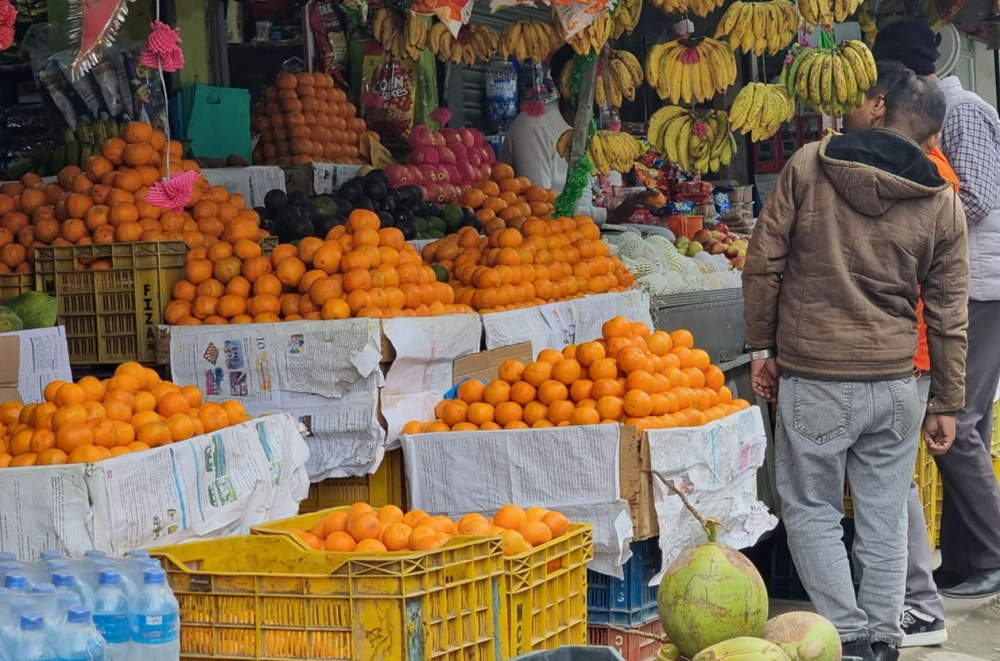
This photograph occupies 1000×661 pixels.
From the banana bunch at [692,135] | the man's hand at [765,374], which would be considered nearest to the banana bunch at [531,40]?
the banana bunch at [692,135]

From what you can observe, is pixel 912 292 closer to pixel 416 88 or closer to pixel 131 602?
pixel 131 602

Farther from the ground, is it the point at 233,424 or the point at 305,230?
the point at 305,230

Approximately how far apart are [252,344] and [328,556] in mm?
2193

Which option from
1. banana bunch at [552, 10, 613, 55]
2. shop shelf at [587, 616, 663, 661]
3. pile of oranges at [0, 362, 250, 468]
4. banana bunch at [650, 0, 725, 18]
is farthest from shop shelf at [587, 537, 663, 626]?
banana bunch at [650, 0, 725, 18]

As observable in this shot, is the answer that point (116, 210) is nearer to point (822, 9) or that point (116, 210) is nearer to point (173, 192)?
point (173, 192)

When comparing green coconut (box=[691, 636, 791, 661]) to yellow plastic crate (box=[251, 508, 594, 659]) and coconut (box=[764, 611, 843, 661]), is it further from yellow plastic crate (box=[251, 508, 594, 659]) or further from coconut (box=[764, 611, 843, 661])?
yellow plastic crate (box=[251, 508, 594, 659])

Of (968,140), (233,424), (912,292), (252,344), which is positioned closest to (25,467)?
(233,424)

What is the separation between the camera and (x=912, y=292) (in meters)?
4.37

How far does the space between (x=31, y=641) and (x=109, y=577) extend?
0.35 m

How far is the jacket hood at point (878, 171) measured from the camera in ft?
13.9

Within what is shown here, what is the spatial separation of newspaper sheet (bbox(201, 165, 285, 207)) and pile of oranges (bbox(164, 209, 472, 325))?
3.99ft

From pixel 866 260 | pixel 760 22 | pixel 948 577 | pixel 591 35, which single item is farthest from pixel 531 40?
pixel 948 577

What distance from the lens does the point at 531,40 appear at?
734 centimetres

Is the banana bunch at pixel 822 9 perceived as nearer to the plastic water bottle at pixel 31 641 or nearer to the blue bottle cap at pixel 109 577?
the blue bottle cap at pixel 109 577
